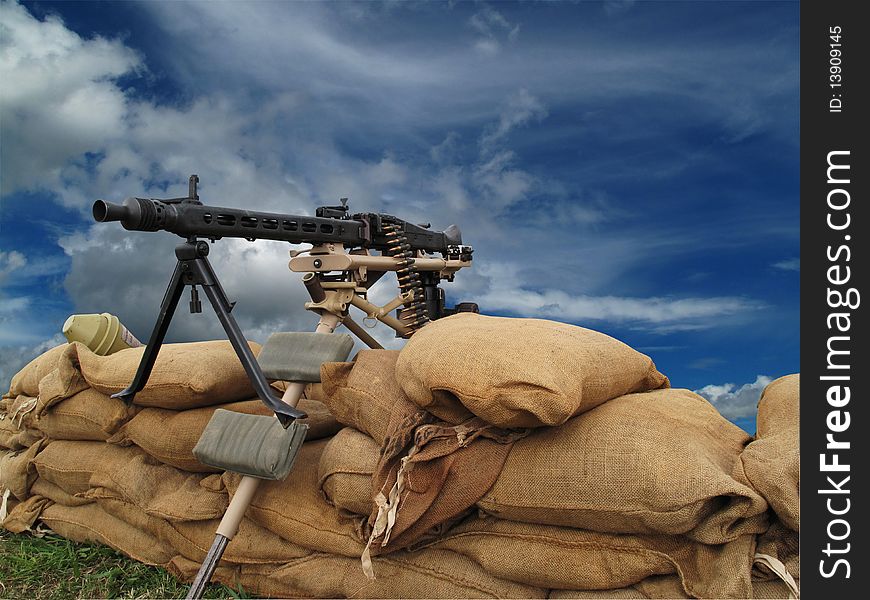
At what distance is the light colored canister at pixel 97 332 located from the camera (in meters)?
4.07

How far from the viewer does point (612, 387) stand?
2.51 m

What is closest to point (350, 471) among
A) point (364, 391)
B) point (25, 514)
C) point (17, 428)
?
point (364, 391)

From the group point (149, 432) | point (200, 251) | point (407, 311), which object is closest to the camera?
point (200, 251)

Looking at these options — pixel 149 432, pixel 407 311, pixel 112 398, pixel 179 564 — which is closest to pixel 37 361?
pixel 112 398

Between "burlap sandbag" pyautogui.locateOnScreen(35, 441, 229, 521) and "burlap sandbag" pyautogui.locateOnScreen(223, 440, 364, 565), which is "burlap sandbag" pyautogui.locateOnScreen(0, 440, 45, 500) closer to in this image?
"burlap sandbag" pyautogui.locateOnScreen(35, 441, 229, 521)

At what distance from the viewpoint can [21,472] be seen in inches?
159

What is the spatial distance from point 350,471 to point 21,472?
248 centimetres

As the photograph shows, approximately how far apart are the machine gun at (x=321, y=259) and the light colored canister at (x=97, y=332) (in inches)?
37.2

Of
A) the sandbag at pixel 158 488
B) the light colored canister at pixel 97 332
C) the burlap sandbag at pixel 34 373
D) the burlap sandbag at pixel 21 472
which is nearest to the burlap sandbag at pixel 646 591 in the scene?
the sandbag at pixel 158 488

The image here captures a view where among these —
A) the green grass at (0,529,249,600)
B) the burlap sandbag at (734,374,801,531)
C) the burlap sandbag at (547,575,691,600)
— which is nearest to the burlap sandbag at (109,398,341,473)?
the green grass at (0,529,249,600)

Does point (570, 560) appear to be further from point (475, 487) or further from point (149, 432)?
point (149, 432)

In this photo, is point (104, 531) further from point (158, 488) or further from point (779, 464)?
point (779, 464)

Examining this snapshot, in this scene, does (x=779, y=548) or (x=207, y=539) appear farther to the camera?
(x=207, y=539)
